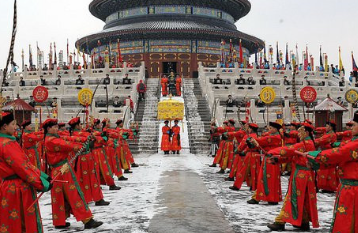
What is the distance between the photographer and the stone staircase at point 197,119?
19.7 metres

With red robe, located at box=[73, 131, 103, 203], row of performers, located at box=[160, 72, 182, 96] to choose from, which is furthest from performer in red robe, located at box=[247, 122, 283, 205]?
row of performers, located at box=[160, 72, 182, 96]

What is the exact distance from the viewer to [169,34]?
36.3 meters

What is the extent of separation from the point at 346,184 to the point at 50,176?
3.83 metres

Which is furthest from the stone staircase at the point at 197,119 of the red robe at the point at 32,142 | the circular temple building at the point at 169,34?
the red robe at the point at 32,142

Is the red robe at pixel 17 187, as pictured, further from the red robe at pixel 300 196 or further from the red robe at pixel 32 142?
the red robe at pixel 32 142

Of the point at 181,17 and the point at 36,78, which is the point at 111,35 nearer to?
the point at 181,17

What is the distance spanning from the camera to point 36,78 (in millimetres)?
29031

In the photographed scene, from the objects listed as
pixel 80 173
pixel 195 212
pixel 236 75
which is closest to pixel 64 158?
pixel 80 173

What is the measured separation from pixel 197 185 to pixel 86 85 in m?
15.7

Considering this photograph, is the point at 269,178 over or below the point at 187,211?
over

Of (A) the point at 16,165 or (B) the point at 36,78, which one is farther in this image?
(B) the point at 36,78

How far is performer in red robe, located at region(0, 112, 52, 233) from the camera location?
445 centimetres

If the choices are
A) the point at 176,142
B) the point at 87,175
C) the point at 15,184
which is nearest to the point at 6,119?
the point at 15,184

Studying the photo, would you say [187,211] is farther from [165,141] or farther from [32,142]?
[165,141]
